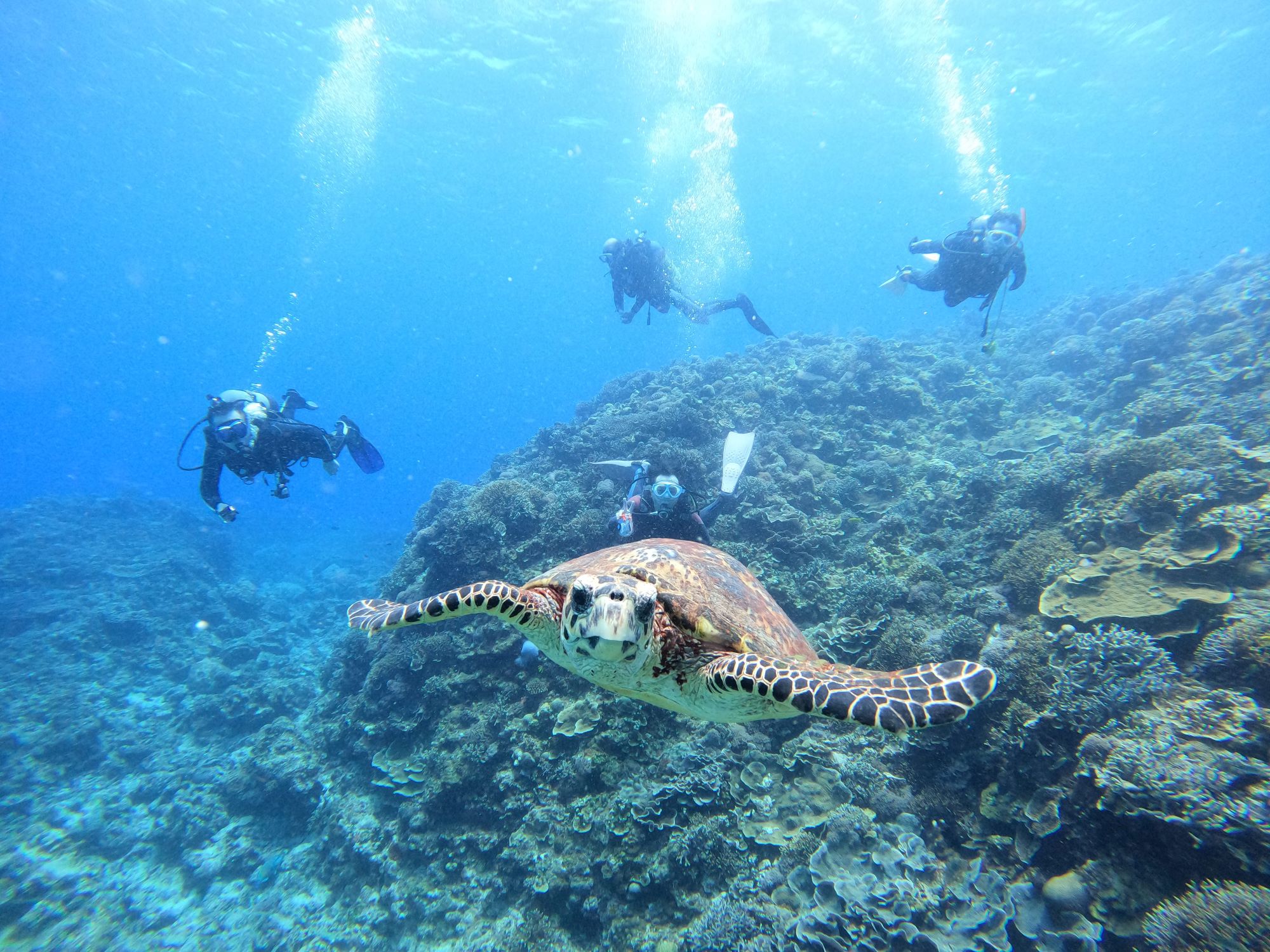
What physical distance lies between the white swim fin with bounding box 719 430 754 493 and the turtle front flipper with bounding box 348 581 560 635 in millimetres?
6141

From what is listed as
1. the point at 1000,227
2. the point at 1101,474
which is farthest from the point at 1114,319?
the point at 1101,474

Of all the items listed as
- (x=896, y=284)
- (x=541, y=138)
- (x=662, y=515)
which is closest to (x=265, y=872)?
(x=662, y=515)

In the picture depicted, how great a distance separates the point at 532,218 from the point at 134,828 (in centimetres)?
8299

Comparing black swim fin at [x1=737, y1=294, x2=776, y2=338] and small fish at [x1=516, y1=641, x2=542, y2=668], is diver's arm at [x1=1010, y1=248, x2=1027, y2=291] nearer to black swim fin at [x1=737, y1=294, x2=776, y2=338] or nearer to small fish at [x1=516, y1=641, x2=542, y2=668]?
black swim fin at [x1=737, y1=294, x2=776, y2=338]

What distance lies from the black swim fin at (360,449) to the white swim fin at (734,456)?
850cm

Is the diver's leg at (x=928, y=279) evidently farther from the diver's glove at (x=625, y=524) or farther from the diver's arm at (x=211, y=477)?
the diver's arm at (x=211, y=477)

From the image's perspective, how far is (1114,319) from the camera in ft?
60.2

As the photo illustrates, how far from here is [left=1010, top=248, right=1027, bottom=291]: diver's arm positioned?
13133 mm

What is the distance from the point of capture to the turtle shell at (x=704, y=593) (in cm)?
358

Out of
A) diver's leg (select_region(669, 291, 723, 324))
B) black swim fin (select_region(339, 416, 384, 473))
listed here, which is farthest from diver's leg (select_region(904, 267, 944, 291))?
black swim fin (select_region(339, 416, 384, 473))

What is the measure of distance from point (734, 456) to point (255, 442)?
980 centimetres

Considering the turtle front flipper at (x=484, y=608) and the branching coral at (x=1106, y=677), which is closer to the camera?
→ the turtle front flipper at (x=484, y=608)

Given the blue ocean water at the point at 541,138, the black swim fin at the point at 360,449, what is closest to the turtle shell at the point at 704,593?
the black swim fin at the point at 360,449

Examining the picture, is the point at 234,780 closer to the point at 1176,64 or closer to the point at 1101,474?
the point at 1101,474
